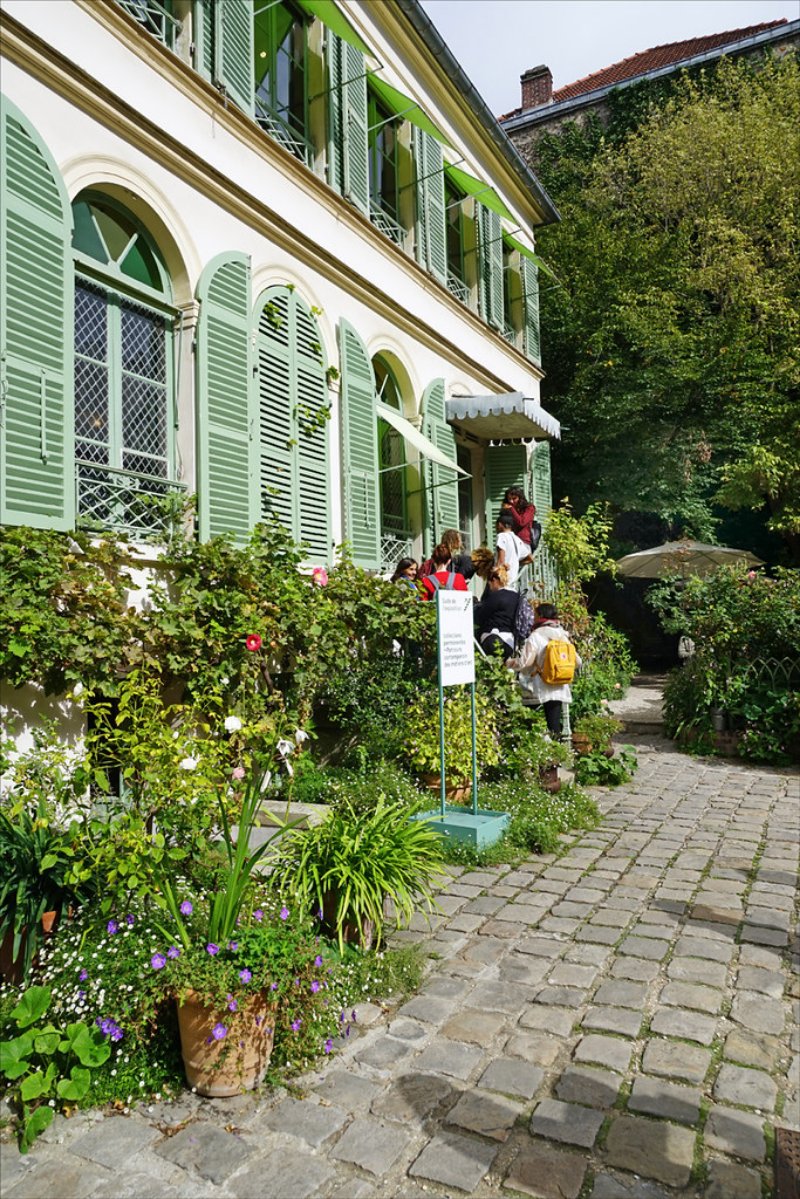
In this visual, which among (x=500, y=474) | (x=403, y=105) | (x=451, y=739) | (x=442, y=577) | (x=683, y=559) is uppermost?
(x=403, y=105)

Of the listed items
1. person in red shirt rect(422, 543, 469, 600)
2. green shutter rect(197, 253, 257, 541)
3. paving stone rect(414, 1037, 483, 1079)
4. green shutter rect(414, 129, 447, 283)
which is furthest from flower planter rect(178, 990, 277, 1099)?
green shutter rect(414, 129, 447, 283)

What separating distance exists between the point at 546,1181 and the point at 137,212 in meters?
6.65

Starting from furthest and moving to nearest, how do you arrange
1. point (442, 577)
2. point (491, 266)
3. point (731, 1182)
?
point (491, 266) → point (442, 577) → point (731, 1182)

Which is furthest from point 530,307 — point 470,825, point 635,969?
point 635,969

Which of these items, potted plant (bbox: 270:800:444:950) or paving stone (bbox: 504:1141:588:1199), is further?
potted plant (bbox: 270:800:444:950)

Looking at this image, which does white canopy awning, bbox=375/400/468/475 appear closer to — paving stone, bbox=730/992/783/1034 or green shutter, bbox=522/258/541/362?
green shutter, bbox=522/258/541/362

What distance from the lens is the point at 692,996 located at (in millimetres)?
3805

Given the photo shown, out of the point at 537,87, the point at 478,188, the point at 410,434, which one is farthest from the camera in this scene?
the point at 537,87

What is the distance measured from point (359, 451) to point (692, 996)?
6.54m

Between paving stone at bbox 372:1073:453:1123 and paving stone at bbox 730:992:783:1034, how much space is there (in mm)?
1319

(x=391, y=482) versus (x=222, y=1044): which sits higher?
(x=391, y=482)

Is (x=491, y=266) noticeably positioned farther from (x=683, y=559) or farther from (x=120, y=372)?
(x=120, y=372)

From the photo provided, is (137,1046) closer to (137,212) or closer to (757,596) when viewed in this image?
(137,212)

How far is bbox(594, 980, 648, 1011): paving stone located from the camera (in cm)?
Answer: 375
